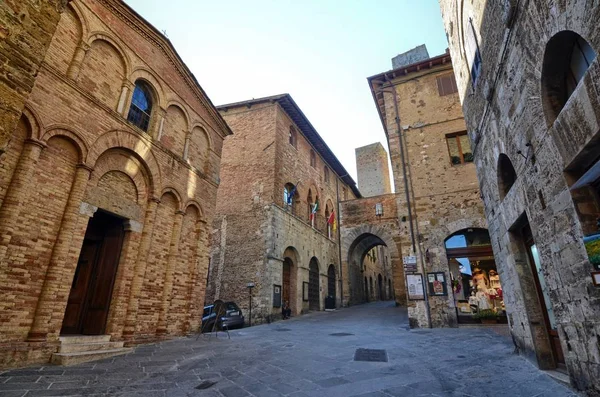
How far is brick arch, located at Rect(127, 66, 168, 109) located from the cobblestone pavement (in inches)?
252

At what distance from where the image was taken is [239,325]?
11664mm

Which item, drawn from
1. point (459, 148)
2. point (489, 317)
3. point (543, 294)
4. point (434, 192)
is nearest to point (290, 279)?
point (434, 192)

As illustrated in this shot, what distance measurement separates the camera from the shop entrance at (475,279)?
948 centimetres

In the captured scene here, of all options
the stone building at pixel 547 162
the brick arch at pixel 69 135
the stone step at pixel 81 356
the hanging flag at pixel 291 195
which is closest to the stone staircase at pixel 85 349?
the stone step at pixel 81 356

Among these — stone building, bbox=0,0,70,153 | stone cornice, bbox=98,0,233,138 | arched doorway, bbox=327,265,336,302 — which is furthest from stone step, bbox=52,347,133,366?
arched doorway, bbox=327,265,336,302

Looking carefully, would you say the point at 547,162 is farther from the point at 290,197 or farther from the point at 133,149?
the point at 290,197

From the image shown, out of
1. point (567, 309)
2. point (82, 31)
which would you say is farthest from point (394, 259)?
point (82, 31)

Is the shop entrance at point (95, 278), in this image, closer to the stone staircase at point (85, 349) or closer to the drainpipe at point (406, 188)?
the stone staircase at point (85, 349)

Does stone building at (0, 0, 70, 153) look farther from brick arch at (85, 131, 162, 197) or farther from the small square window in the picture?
the small square window

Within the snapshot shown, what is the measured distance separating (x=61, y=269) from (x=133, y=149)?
3120 millimetres

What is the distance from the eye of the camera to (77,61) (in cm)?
636

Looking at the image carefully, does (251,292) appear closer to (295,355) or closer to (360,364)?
(295,355)

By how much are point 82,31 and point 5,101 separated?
16.7 feet

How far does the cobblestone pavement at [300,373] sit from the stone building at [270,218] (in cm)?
670
